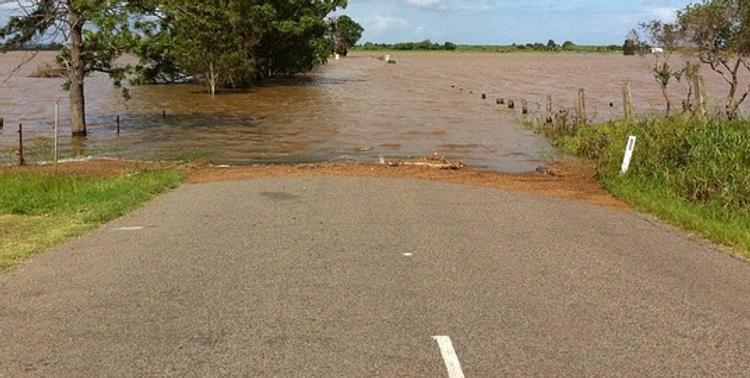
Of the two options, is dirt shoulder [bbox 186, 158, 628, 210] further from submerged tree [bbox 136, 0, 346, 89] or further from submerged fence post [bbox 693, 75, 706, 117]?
submerged tree [bbox 136, 0, 346, 89]

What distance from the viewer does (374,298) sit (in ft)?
21.8

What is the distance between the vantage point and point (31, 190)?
12164mm

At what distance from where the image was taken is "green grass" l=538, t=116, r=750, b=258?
33.6ft

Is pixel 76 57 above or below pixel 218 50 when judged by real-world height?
below

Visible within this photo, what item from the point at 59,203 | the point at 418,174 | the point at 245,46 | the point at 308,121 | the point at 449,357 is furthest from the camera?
the point at 245,46

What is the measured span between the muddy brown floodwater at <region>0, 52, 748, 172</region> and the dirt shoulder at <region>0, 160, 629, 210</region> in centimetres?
337

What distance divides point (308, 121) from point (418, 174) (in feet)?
57.9

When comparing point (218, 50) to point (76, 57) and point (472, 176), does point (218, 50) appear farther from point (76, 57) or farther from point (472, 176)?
point (472, 176)

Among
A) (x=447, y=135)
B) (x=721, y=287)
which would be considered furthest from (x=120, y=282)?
(x=447, y=135)

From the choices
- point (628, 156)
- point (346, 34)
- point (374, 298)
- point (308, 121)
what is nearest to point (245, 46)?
point (308, 121)

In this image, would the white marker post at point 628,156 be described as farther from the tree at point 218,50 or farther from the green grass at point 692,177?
the tree at point 218,50

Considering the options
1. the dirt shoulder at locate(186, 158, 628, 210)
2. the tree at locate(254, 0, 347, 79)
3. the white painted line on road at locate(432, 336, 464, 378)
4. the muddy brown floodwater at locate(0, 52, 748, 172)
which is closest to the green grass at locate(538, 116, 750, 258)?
the dirt shoulder at locate(186, 158, 628, 210)

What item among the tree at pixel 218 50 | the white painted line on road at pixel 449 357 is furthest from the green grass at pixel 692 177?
the tree at pixel 218 50

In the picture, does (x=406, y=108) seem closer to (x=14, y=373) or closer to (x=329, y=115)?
(x=329, y=115)
